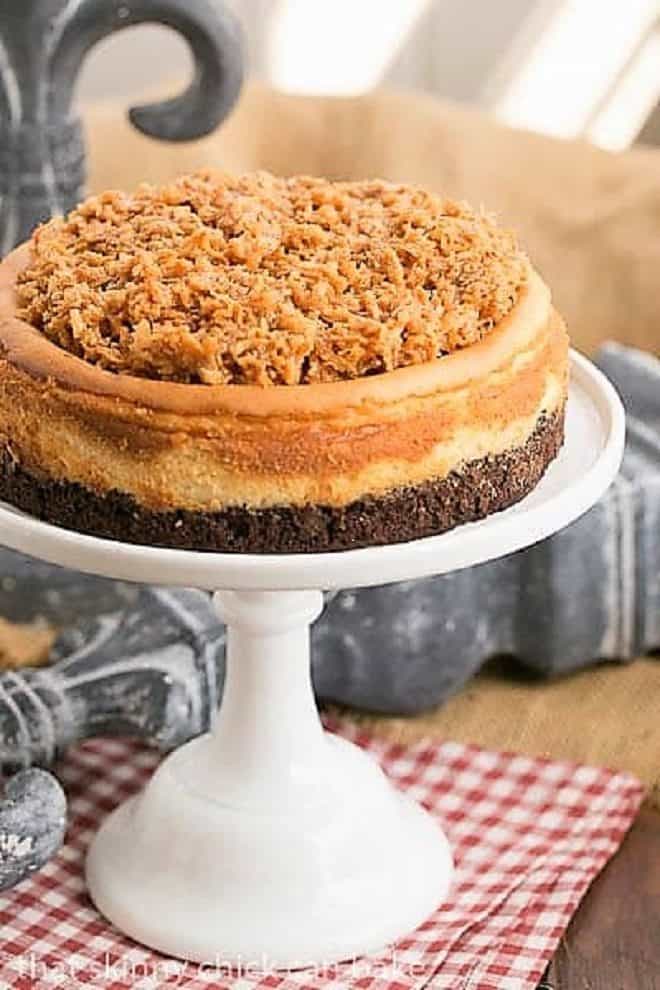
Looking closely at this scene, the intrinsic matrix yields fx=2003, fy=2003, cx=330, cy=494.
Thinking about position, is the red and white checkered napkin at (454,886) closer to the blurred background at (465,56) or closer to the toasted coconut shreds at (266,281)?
the toasted coconut shreds at (266,281)

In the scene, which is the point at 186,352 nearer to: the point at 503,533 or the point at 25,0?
the point at 503,533

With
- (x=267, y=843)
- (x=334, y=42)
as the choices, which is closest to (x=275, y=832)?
Result: (x=267, y=843)

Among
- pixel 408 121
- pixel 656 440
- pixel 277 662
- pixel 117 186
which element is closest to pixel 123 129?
pixel 117 186

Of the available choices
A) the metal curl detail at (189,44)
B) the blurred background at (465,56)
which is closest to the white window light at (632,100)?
the blurred background at (465,56)

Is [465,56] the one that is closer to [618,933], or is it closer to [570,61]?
[570,61]

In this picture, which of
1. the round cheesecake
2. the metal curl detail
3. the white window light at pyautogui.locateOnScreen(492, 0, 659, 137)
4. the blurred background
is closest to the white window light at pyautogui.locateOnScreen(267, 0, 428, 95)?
the blurred background
